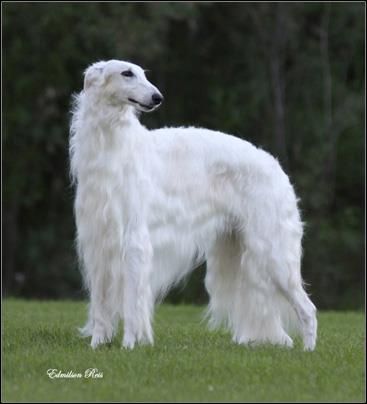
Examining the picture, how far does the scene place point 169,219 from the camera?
10.0 metres

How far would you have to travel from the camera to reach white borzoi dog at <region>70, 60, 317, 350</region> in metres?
9.55

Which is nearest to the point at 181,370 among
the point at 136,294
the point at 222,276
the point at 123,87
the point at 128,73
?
the point at 136,294

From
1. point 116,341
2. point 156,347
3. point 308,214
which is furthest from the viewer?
point 308,214

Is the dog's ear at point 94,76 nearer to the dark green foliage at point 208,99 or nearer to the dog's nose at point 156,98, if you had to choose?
the dog's nose at point 156,98

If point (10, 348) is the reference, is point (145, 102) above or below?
above

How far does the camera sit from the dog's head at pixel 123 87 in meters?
9.56

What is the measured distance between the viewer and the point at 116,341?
9992mm

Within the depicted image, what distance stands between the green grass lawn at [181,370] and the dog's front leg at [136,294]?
201 millimetres

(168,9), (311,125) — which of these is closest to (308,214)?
(311,125)

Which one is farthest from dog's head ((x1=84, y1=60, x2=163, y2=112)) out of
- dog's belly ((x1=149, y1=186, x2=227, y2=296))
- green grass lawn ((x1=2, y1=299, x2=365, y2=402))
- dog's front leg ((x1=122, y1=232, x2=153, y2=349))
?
green grass lawn ((x1=2, y1=299, x2=365, y2=402))

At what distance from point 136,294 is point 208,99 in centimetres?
1870

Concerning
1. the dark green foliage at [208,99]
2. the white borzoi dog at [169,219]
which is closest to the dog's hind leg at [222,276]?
the white borzoi dog at [169,219]

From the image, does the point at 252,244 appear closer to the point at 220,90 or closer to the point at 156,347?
the point at 156,347

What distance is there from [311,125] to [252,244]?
56.0 feet
